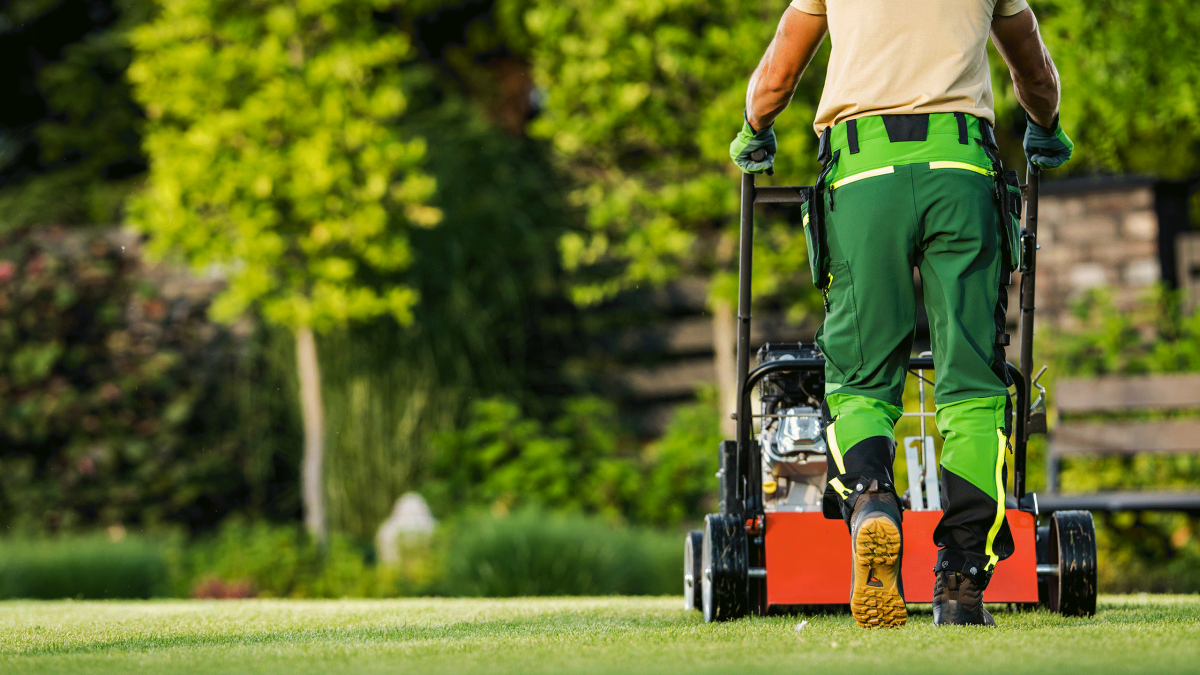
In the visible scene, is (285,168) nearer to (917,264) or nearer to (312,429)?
(312,429)

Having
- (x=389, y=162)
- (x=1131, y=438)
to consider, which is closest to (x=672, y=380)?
(x=389, y=162)

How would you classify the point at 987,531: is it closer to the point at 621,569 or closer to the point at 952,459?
the point at 952,459

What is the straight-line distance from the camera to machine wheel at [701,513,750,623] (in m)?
2.88

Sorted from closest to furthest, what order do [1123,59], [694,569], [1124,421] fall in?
1. [694,569]
2. [1123,59]
3. [1124,421]

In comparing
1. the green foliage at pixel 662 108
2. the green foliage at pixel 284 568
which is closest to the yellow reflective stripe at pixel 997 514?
the green foliage at pixel 284 568

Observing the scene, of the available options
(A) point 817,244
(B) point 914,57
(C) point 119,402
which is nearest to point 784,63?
(B) point 914,57

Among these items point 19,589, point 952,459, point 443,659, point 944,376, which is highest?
point 944,376

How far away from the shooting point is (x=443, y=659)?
2.08 m

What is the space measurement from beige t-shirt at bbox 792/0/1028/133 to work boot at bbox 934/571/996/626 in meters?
0.95

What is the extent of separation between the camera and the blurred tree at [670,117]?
705cm

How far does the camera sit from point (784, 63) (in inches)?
112

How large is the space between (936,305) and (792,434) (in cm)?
72

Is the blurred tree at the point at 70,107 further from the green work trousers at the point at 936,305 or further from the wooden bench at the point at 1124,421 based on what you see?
the green work trousers at the point at 936,305

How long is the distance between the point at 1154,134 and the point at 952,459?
7.41 m
